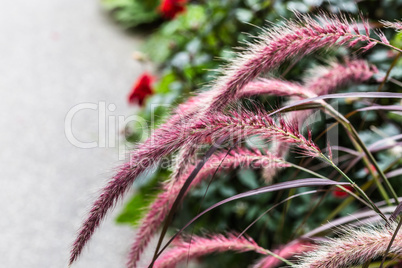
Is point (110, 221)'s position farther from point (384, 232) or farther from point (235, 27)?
point (384, 232)

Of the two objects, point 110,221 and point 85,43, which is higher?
point 85,43

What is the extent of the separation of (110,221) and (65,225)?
0.22m

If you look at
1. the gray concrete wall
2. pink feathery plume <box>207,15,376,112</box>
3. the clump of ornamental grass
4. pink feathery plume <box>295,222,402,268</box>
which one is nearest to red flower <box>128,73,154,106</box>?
the gray concrete wall

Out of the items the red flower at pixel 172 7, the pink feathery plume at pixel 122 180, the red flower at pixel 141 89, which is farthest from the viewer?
the red flower at pixel 172 7

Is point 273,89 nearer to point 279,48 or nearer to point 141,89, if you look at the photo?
point 279,48

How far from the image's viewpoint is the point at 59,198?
7.89ft

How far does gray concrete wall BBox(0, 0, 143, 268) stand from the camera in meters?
2.14

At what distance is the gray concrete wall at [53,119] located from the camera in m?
2.14

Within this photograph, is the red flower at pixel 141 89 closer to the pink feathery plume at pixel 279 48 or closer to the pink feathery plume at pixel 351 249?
the pink feathery plume at pixel 279 48

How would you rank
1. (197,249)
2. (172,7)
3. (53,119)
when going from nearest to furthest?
(197,249) < (172,7) < (53,119)

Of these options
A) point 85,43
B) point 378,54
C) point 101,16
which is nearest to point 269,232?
point 378,54

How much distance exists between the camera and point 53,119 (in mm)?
3010

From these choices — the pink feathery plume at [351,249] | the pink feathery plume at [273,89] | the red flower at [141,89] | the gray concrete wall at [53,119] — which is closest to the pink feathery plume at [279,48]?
the pink feathery plume at [273,89]

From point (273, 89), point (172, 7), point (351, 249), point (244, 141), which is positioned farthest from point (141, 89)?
point (351, 249)
